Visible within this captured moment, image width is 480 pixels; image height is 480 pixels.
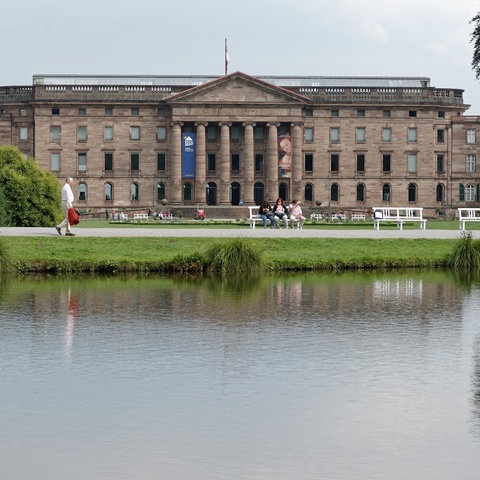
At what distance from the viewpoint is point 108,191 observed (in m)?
119

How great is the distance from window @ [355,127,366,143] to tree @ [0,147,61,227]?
6357cm

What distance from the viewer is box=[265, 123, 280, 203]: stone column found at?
380 feet

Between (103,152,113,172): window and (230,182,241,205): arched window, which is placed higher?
(103,152,113,172): window

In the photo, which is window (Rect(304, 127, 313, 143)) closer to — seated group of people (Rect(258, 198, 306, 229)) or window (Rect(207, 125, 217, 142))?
window (Rect(207, 125, 217, 142))

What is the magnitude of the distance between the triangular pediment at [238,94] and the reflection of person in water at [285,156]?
3.91 m

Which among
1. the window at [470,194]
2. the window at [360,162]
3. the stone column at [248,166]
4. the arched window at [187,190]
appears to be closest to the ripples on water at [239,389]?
the stone column at [248,166]

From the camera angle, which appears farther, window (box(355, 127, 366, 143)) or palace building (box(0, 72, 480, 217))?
window (box(355, 127, 366, 143))

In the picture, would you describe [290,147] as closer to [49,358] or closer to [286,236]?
[286,236]

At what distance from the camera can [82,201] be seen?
118m

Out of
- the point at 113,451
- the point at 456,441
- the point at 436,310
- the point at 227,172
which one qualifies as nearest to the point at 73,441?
the point at 113,451

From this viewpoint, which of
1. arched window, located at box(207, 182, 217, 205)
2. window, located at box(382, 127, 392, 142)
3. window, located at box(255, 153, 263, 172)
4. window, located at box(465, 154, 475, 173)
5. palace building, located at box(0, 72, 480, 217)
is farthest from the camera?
window, located at box(465, 154, 475, 173)

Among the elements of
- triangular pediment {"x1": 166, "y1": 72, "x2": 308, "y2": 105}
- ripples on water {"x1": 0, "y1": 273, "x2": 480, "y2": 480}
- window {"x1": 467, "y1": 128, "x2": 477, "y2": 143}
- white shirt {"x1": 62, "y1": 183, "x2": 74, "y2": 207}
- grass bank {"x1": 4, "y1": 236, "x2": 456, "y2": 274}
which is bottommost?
ripples on water {"x1": 0, "y1": 273, "x2": 480, "y2": 480}

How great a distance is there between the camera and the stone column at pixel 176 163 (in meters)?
116

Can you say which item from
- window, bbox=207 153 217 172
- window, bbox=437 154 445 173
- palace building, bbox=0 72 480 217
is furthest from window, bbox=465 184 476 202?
window, bbox=207 153 217 172
